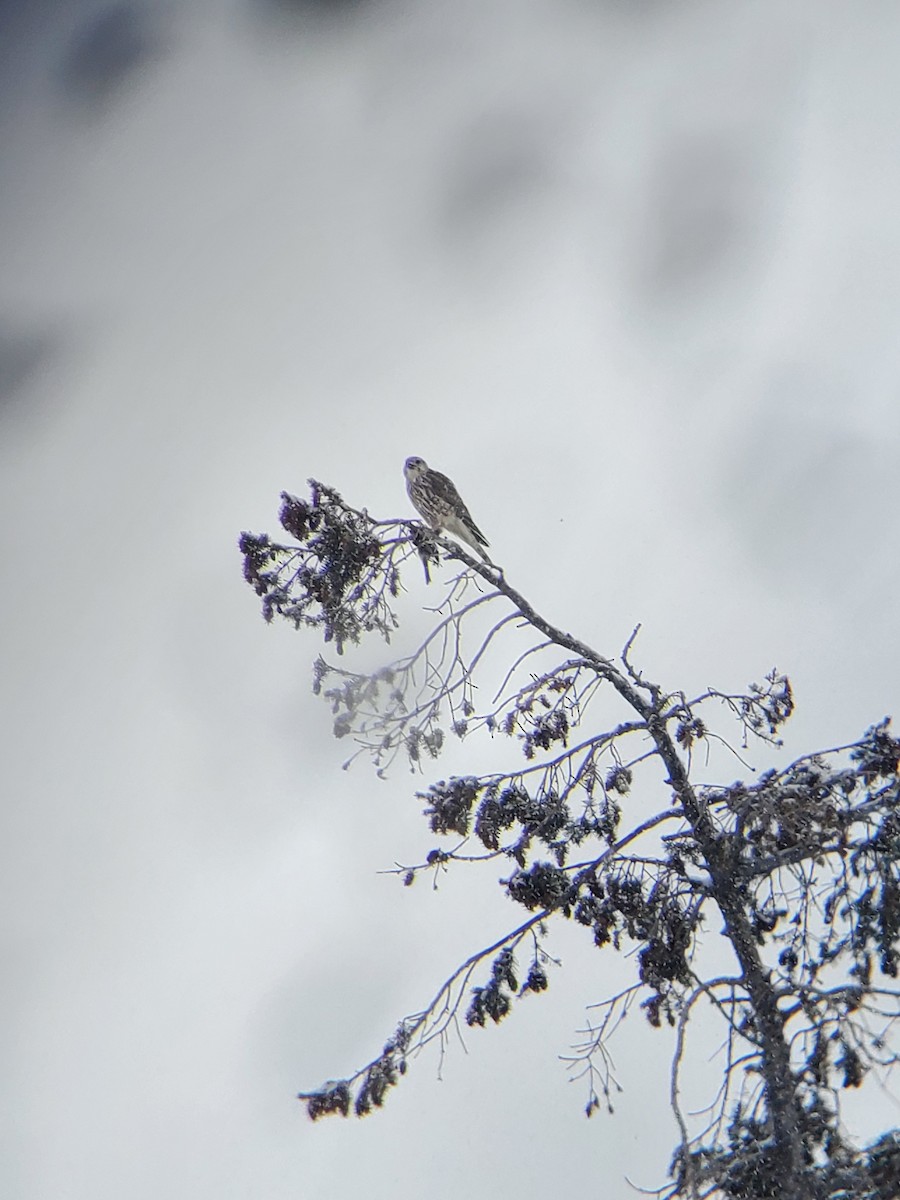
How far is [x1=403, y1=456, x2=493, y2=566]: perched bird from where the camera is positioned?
34.2 feet

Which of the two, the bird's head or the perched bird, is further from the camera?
the bird's head

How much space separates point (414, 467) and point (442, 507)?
1155 millimetres

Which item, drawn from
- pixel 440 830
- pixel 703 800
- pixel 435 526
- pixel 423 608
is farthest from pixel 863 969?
pixel 435 526

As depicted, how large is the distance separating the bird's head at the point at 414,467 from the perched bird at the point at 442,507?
64 mm

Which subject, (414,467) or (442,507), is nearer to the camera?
(442,507)

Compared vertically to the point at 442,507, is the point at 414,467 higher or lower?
higher

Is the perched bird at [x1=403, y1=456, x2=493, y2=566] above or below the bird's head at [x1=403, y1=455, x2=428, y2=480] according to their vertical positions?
below

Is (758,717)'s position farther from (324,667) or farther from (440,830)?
(324,667)

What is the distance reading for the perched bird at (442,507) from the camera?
10414 mm

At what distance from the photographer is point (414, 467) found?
11547 millimetres

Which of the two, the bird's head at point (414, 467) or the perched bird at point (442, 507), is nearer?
the perched bird at point (442, 507)

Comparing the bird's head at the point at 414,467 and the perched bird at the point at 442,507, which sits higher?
the bird's head at the point at 414,467

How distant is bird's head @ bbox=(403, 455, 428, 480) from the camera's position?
11.3 metres

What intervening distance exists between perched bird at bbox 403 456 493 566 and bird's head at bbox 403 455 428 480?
0.06 metres
